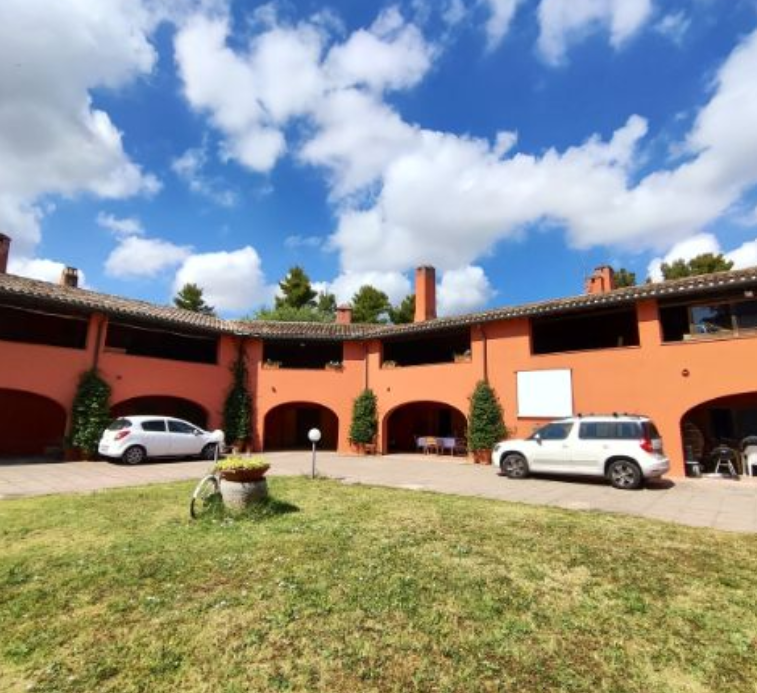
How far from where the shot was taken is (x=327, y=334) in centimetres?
2111

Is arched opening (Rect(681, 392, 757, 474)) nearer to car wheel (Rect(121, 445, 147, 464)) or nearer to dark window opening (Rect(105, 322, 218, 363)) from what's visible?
car wheel (Rect(121, 445, 147, 464))

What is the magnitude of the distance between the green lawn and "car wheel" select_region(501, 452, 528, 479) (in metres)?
5.36

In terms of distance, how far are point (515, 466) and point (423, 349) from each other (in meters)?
9.81

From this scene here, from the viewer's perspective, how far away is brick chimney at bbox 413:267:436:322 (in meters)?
23.2

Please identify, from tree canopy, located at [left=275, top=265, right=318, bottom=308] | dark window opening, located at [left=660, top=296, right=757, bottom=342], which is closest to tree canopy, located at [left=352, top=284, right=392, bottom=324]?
tree canopy, located at [left=275, top=265, right=318, bottom=308]

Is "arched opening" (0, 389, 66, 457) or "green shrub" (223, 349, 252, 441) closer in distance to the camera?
"arched opening" (0, 389, 66, 457)

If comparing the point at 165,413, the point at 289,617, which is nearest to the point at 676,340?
the point at 289,617

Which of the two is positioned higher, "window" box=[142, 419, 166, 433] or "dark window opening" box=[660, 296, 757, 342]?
"dark window opening" box=[660, 296, 757, 342]

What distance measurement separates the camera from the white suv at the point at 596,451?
10544 millimetres

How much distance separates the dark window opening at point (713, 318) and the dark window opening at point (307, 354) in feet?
44.2

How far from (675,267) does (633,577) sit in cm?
3548

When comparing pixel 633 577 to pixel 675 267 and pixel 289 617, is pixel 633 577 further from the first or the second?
pixel 675 267

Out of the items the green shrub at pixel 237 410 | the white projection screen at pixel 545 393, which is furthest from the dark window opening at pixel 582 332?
the green shrub at pixel 237 410

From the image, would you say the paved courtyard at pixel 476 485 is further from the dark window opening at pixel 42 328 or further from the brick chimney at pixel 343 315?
the brick chimney at pixel 343 315
